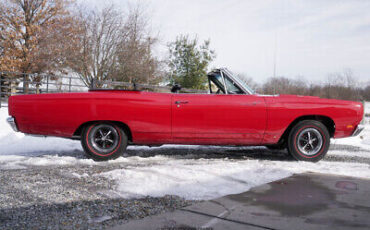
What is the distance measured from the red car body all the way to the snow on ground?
1.22 feet

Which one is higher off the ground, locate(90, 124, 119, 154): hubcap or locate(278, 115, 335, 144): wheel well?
locate(278, 115, 335, 144): wheel well

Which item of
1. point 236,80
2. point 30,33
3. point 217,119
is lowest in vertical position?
point 217,119

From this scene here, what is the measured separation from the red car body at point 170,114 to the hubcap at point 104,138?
160 mm

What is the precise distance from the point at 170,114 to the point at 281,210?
7.54ft

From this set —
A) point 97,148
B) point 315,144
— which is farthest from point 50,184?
point 315,144

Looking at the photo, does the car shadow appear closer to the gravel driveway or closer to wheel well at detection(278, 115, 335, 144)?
wheel well at detection(278, 115, 335, 144)

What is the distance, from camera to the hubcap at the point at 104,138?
14.8ft

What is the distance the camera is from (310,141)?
185 inches

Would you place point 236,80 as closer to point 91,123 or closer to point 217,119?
point 217,119

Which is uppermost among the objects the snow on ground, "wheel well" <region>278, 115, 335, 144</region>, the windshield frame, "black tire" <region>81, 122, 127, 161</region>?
the windshield frame

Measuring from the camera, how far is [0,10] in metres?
24.2

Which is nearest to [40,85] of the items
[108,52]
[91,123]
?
[108,52]

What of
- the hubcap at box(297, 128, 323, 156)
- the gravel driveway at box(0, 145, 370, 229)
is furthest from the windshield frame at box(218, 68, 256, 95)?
the gravel driveway at box(0, 145, 370, 229)

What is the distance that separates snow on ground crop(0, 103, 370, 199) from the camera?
314 cm
